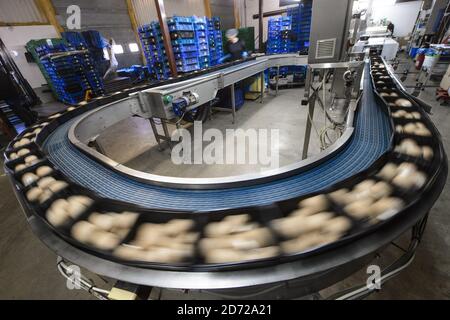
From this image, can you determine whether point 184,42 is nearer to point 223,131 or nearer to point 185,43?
point 185,43

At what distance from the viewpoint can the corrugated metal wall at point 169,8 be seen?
767 cm

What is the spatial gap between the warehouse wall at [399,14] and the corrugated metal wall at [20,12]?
15054mm

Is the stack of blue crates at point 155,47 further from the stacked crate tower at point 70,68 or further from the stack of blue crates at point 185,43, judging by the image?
the stacked crate tower at point 70,68

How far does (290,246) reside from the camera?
1.66 feet

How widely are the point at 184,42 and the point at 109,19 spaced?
14.2ft

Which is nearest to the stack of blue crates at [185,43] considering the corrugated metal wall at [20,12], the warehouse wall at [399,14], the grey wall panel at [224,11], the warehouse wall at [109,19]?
the warehouse wall at [109,19]

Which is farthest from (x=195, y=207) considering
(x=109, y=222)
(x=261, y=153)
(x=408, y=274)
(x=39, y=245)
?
(x=261, y=153)

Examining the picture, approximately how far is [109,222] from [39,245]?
1690 mm

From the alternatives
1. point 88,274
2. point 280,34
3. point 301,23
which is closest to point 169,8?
point 280,34

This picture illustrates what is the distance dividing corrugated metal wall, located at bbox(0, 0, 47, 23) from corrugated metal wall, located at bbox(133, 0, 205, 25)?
122 inches

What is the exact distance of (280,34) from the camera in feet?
19.3

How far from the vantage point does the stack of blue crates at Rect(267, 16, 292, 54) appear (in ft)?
18.8

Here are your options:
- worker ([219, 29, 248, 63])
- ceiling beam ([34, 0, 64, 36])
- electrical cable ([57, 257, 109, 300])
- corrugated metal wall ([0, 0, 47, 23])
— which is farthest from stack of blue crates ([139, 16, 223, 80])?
electrical cable ([57, 257, 109, 300])

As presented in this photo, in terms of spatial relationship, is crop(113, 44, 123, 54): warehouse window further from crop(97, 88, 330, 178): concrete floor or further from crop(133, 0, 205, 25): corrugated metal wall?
crop(97, 88, 330, 178): concrete floor
